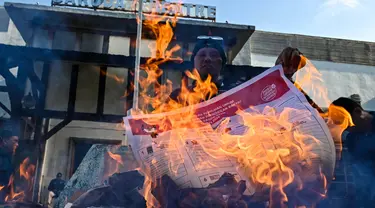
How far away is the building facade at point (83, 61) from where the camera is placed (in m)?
8.80

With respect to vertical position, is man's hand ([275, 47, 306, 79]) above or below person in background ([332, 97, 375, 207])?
above

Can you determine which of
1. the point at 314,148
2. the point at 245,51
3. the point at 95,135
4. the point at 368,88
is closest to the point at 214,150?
the point at 314,148

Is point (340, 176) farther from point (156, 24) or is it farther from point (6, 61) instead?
point (156, 24)

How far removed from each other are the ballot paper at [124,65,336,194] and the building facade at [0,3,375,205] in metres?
6.30

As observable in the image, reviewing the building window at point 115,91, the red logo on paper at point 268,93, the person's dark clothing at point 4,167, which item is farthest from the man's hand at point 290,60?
the building window at point 115,91

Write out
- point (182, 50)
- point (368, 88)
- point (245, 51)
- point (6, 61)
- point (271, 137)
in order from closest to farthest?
point (271, 137) < point (6, 61) < point (182, 50) < point (245, 51) < point (368, 88)

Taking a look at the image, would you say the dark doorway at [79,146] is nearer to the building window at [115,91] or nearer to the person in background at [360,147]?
the building window at [115,91]

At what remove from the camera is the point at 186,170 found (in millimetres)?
1710

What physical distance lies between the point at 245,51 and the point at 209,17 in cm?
217

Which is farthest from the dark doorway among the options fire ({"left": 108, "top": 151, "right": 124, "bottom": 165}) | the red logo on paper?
the red logo on paper

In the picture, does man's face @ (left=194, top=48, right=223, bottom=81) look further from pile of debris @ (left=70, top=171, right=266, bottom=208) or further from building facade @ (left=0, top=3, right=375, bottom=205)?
building facade @ (left=0, top=3, right=375, bottom=205)

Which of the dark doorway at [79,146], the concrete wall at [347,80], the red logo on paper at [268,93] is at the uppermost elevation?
the concrete wall at [347,80]

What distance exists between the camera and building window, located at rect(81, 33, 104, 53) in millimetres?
9672

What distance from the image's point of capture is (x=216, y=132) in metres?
1.76
